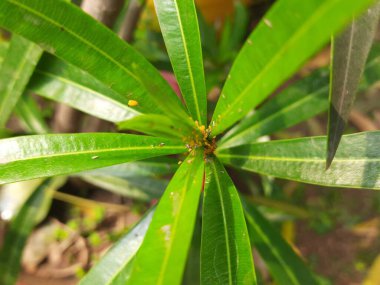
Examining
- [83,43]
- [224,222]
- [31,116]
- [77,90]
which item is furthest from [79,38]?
[31,116]

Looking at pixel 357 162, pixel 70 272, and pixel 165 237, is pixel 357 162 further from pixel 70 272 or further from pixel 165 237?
pixel 70 272

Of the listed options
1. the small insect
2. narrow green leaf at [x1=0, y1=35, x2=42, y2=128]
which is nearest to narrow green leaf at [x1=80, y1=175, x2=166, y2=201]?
narrow green leaf at [x1=0, y1=35, x2=42, y2=128]

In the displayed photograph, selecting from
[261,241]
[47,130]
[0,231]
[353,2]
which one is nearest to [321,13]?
[353,2]

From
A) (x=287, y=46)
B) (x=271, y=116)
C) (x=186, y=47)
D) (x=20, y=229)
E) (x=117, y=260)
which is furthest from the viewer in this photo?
(x=20, y=229)

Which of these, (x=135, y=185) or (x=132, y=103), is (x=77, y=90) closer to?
(x=132, y=103)

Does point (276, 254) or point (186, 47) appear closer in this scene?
point (186, 47)

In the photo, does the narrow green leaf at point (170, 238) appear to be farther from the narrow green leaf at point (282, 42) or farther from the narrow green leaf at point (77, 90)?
the narrow green leaf at point (77, 90)

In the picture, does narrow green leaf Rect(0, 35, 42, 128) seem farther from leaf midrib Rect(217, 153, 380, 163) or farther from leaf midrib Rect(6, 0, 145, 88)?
leaf midrib Rect(217, 153, 380, 163)
